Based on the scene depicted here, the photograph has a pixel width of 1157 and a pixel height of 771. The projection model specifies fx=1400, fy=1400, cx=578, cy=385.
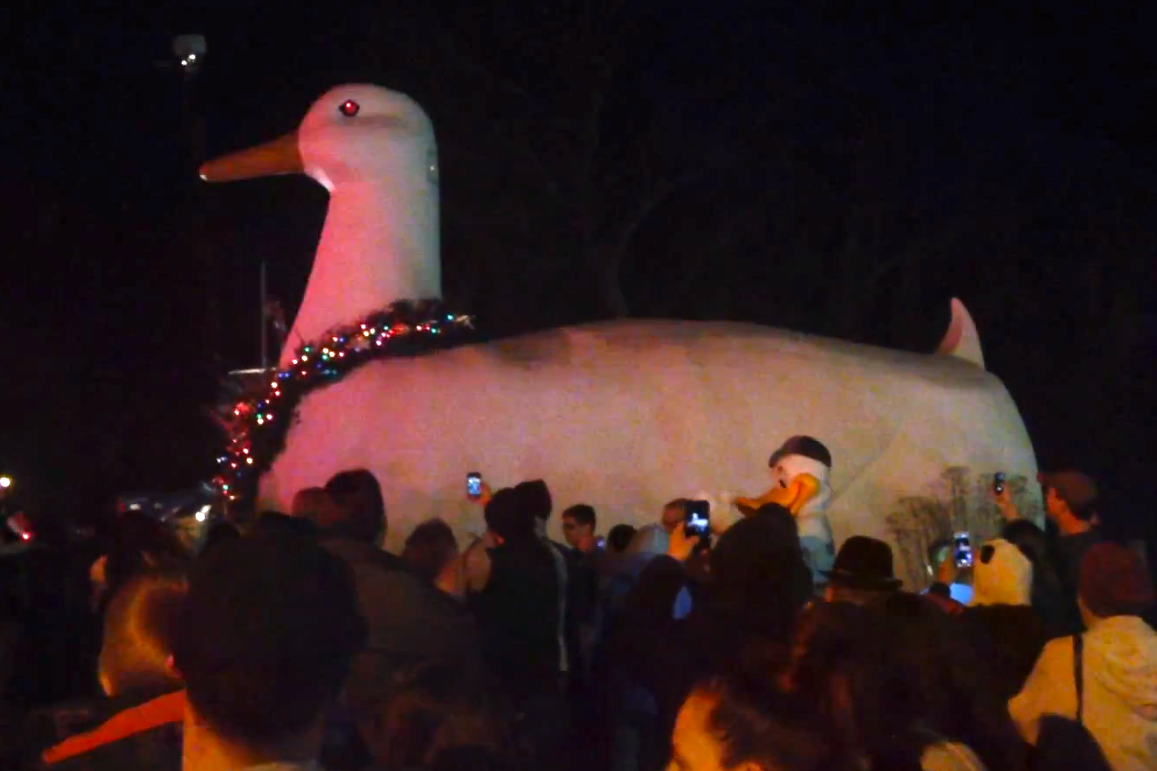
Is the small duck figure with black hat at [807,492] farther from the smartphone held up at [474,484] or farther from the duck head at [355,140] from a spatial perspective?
the duck head at [355,140]

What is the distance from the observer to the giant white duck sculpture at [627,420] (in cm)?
815

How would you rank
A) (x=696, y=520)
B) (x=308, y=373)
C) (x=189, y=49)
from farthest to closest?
1. (x=189, y=49)
2. (x=308, y=373)
3. (x=696, y=520)

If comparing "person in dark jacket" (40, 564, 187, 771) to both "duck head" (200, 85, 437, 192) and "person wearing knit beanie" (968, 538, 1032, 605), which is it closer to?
"person wearing knit beanie" (968, 538, 1032, 605)

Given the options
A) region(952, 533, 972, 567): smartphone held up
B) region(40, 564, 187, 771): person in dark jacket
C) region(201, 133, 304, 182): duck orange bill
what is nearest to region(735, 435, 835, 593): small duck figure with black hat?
region(952, 533, 972, 567): smartphone held up

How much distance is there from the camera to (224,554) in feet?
6.11

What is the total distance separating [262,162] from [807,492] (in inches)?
205

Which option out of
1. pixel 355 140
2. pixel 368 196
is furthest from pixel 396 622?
pixel 355 140

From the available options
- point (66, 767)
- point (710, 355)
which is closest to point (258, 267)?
point (710, 355)

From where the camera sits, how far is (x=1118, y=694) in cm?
366

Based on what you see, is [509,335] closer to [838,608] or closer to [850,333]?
[838,608]

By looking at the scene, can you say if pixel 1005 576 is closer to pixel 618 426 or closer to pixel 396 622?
pixel 396 622

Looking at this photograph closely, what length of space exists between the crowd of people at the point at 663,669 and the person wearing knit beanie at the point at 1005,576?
0.46 meters

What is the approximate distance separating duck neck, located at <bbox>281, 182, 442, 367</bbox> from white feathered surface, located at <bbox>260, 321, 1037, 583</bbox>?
3.73 ft

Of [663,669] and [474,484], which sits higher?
[474,484]
